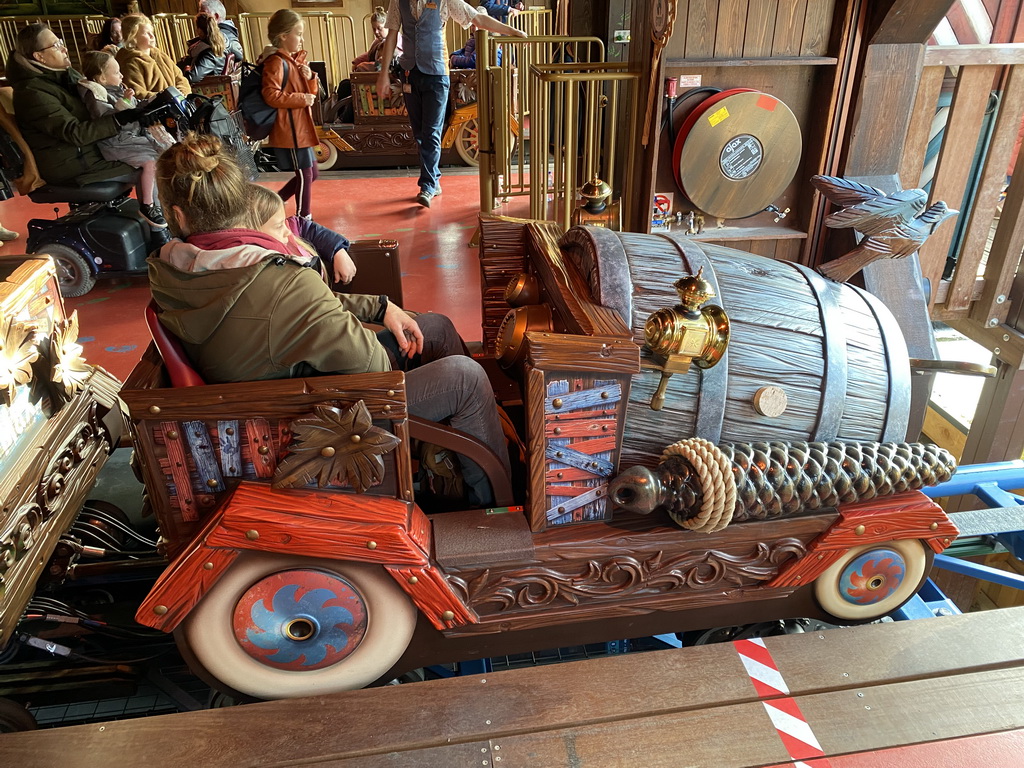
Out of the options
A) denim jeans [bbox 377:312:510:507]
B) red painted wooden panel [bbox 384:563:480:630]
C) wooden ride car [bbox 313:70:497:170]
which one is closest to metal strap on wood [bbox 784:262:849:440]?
denim jeans [bbox 377:312:510:507]

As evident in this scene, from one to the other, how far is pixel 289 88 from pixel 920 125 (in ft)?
11.9

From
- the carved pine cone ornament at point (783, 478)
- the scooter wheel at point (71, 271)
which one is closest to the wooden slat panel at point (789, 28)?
the carved pine cone ornament at point (783, 478)

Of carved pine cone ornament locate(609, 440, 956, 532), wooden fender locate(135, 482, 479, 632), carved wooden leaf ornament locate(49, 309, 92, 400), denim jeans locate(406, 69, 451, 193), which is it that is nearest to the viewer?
wooden fender locate(135, 482, 479, 632)

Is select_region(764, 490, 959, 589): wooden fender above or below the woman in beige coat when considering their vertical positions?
below

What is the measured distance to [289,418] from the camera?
1.58m

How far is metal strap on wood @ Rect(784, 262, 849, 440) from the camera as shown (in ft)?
6.02

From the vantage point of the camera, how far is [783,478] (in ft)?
5.64

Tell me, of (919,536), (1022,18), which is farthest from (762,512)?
(1022,18)

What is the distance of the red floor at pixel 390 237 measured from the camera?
398 centimetres

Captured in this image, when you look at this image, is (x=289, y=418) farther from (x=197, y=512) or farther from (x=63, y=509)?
(x=63, y=509)

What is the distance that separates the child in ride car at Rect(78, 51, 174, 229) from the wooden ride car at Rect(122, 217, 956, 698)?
3.45 meters

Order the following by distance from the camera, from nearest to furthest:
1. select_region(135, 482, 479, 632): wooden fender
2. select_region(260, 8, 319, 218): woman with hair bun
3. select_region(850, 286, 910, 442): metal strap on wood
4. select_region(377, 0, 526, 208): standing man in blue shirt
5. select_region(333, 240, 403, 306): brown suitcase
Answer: select_region(135, 482, 479, 632): wooden fender < select_region(850, 286, 910, 442): metal strap on wood < select_region(333, 240, 403, 306): brown suitcase < select_region(260, 8, 319, 218): woman with hair bun < select_region(377, 0, 526, 208): standing man in blue shirt

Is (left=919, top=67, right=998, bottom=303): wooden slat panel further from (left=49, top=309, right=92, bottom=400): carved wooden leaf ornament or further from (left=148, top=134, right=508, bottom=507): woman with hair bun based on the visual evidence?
(left=49, top=309, right=92, bottom=400): carved wooden leaf ornament

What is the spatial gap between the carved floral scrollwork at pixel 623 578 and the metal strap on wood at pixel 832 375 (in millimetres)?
307
